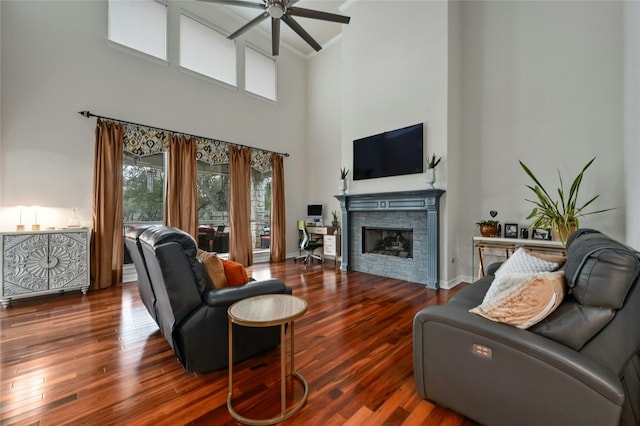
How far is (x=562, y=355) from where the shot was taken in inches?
44.3

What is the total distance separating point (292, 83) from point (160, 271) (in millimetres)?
6231

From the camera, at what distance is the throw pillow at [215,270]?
6.51ft

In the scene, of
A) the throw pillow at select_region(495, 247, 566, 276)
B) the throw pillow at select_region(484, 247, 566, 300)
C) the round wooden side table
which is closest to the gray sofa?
the throw pillow at select_region(484, 247, 566, 300)

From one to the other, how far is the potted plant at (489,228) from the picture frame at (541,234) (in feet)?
1.47

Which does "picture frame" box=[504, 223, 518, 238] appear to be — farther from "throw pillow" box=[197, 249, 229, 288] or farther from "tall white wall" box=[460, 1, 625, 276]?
"throw pillow" box=[197, 249, 229, 288]

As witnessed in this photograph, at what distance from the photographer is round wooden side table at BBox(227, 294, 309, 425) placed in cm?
144

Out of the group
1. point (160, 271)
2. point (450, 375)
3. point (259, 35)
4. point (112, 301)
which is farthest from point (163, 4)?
point (450, 375)

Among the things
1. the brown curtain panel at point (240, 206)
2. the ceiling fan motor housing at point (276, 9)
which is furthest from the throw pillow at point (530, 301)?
the brown curtain panel at point (240, 206)

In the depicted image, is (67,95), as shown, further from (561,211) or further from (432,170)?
(561,211)

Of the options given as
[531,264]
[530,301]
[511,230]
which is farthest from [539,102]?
[530,301]

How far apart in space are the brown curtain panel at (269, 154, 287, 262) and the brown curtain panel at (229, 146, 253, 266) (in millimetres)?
615

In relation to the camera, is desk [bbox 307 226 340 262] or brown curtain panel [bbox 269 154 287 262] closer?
desk [bbox 307 226 340 262]

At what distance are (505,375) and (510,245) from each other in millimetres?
3015

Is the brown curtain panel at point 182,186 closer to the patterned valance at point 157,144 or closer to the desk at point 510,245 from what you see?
the patterned valance at point 157,144
